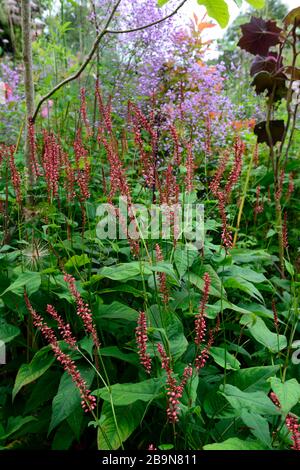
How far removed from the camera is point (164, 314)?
4.76ft

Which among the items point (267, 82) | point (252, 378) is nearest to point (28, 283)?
point (252, 378)

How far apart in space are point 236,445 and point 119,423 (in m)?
0.33

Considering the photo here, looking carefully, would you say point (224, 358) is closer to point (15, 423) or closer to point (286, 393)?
point (286, 393)

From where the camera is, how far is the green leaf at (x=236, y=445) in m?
1.06

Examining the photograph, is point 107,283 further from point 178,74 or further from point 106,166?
point 178,74

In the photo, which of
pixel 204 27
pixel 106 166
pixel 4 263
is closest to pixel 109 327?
pixel 4 263

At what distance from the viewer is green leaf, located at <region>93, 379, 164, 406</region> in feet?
3.91

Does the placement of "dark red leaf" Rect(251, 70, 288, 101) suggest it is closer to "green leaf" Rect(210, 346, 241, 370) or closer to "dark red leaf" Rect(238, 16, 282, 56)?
"dark red leaf" Rect(238, 16, 282, 56)

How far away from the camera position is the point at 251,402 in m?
1.23

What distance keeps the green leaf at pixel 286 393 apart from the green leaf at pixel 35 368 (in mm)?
653

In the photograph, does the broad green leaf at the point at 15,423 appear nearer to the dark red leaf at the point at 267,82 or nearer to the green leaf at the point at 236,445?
the green leaf at the point at 236,445

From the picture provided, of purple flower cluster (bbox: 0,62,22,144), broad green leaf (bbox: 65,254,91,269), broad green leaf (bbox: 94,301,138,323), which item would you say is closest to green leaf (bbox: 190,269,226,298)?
broad green leaf (bbox: 94,301,138,323)

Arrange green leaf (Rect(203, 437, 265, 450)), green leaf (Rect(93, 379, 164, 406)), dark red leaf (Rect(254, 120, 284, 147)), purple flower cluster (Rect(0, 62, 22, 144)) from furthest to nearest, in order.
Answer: purple flower cluster (Rect(0, 62, 22, 144)) → dark red leaf (Rect(254, 120, 284, 147)) → green leaf (Rect(93, 379, 164, 406)) → green leaf (Rect(203, 437, 265, 450))

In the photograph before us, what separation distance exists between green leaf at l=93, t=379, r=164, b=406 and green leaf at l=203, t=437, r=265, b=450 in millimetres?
198
